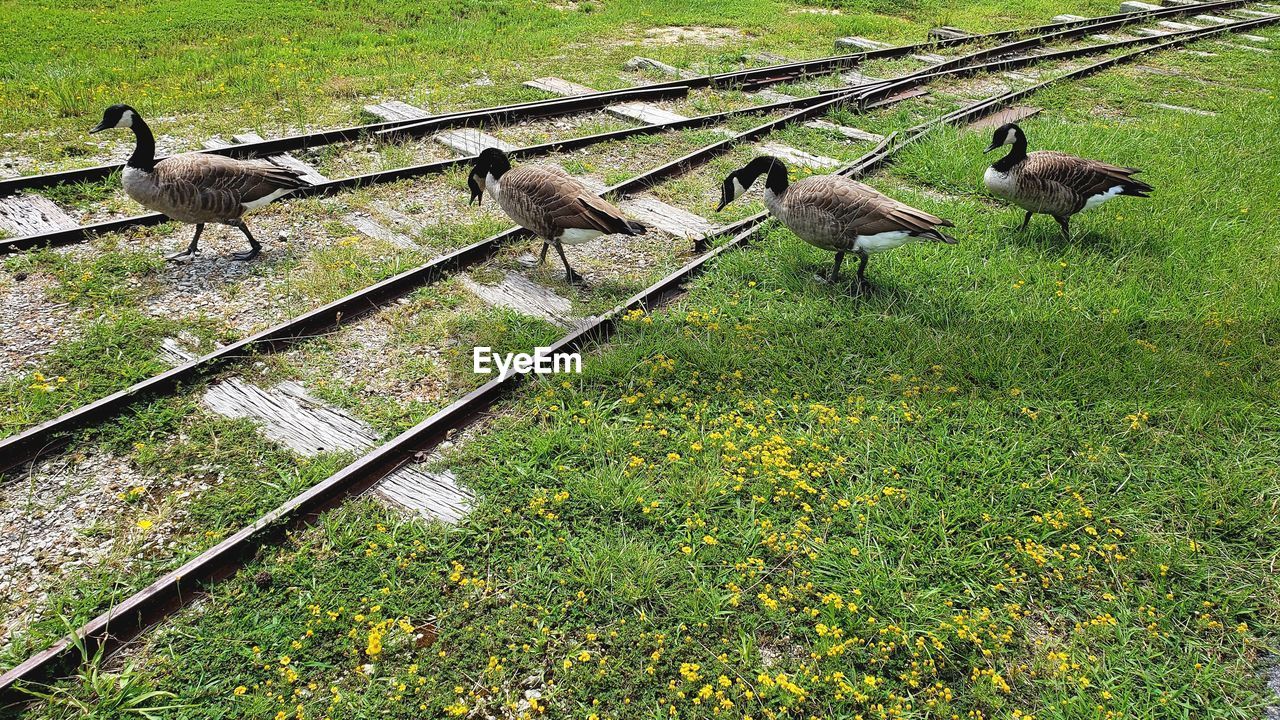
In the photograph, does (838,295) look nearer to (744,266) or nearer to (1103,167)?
(744,266)

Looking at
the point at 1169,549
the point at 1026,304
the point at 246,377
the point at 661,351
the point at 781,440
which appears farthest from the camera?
the point at 1026,304

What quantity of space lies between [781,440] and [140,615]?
3.58 m

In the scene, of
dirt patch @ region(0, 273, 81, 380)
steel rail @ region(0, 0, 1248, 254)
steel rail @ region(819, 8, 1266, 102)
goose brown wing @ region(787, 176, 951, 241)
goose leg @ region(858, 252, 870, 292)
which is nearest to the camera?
dirt patch @ region(0, 273, 81, 380)

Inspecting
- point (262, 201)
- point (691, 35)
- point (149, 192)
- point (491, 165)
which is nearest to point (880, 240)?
point (491, 165)

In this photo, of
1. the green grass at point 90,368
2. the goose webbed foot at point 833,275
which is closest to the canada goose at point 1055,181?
the goose webbed foot at point 833,275

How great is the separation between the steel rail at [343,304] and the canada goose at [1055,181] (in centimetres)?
357

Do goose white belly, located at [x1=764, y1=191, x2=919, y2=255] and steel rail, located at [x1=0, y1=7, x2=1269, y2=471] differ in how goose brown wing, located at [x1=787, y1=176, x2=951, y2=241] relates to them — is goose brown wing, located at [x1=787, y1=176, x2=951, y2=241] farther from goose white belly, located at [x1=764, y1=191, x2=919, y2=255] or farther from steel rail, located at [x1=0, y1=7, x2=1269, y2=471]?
steel rail, located at [x1=0, y1=7, x2=1269, y2=471]

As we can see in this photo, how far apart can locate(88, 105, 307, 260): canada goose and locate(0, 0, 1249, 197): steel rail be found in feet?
4.75

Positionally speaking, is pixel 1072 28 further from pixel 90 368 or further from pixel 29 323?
pixel 29 323

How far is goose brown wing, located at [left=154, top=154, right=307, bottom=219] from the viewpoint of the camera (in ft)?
20.7

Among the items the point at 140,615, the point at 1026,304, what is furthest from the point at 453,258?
the point at 1026,304

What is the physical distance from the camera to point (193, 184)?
6.32 metres

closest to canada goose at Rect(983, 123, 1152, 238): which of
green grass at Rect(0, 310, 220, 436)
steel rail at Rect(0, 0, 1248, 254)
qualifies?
steel rail at Rect(0, 0, 1248, 254)

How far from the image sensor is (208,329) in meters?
5.62
